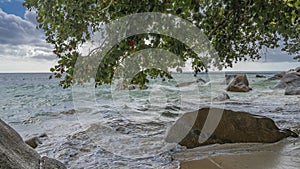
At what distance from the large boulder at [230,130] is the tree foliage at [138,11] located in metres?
1.87

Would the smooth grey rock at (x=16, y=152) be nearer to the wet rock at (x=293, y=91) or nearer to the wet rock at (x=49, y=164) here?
the wet rock at (x=49, y=164)

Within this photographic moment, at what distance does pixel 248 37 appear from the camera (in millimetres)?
4746

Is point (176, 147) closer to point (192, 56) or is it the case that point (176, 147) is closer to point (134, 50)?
point (192, 56)

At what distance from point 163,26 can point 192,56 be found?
90 cm

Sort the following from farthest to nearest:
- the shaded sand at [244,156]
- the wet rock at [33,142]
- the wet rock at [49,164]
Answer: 1. the wet rock at [33,142]
2. the shaded sand at [244,156]
3. the wet rock at [49,164]

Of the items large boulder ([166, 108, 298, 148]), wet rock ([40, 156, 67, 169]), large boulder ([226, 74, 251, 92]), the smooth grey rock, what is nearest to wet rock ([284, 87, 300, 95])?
large boulder ([226, 74, 251, 92])

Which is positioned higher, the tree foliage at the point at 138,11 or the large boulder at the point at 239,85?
the tree foliage at the point at 138,11

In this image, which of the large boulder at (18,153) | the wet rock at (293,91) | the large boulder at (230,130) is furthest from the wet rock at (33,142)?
the wet rock at (293,91)

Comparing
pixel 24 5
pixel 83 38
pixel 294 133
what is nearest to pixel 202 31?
pixel 83 38

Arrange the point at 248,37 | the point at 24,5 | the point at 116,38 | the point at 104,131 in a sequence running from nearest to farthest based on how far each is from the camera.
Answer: the point at 116,38
the point at 24,5
the point at 248,37
the point at 104,131

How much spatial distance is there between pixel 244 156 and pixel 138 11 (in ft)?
9.60

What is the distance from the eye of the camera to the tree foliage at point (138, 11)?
106 inches

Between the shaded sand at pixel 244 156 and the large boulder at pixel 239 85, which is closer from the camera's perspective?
the shaded sand at pixel 244 156

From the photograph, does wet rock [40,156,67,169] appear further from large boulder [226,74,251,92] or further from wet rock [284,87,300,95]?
large boulder [226,74,251,92]
